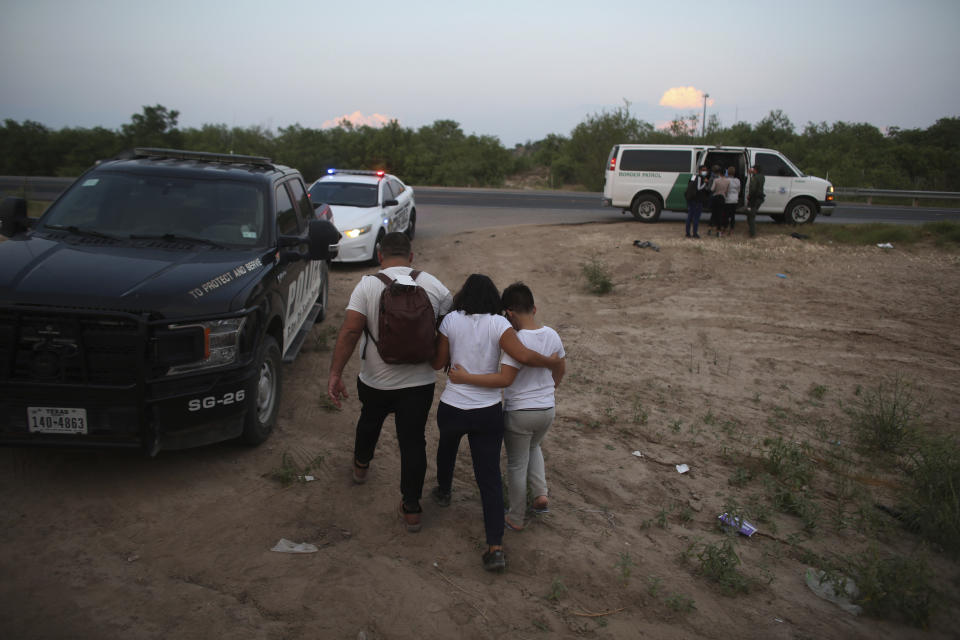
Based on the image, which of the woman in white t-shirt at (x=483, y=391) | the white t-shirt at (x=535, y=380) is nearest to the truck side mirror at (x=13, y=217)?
the woman in white t-shirt at (x=483, y=391)

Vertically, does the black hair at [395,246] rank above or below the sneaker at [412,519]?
above

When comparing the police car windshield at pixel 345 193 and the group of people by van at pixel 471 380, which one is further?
the police car windshield at pixel 345 193

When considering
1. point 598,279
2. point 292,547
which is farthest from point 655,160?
point 292,547

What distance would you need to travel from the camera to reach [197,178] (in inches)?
225

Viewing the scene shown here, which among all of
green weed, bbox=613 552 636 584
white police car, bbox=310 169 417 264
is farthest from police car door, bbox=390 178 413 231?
green weed, bbox=613 552 636 584

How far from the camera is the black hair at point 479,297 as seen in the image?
378 centimetres

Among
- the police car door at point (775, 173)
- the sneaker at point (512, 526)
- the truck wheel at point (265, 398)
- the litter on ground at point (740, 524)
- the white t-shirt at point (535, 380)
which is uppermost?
the police car door at point (775, 173)

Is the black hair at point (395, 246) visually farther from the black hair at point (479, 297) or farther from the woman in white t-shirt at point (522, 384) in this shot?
the woman in white t-shirt at point (522, 384)

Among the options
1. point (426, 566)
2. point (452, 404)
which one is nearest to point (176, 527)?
point (426, 566)

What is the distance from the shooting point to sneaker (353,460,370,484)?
4547mm

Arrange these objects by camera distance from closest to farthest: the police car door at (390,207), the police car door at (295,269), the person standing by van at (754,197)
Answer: the police car door at (295,269) < the police car door at (390,207) < the person standing by van at (754,197)

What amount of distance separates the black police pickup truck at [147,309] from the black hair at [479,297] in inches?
63.2

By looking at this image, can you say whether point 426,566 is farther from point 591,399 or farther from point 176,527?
point 591,399

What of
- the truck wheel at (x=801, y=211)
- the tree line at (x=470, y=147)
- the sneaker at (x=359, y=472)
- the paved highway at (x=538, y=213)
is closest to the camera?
the sneaker at (x=359, y=472)
